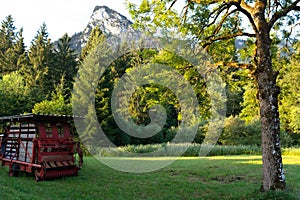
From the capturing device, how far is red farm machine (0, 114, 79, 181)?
9.27 meters

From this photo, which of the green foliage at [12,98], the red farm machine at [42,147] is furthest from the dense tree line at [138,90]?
the red farm machine at [42,147]

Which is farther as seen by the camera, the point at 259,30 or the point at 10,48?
A: the point at 10,48

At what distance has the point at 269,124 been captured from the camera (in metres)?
6.71

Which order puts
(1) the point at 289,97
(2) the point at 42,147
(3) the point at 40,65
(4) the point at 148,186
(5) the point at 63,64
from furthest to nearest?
1. (5) the point at 63,64
2. (3) the point at 40,65
3. (2) the point at 42,147
4. (1) the point at 289,97
5. (4) the point at 148,186

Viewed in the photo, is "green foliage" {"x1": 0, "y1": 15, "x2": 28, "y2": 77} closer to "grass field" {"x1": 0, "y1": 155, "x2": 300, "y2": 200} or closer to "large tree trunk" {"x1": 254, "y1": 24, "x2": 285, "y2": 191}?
"grass field" {"x1": 0, "y1": 155, "x2": 300, "y2": 200}

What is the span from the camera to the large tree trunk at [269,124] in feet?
21.7

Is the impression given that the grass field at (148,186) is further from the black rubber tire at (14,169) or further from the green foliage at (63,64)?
the green foliage at (63,64)

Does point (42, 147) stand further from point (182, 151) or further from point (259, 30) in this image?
point (182, 151)

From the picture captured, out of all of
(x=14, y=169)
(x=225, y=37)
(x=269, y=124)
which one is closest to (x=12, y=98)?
(x=14, y=169)

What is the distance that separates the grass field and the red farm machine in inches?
16.6

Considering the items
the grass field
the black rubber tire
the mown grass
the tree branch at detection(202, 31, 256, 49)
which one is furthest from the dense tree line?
the black rubber tire

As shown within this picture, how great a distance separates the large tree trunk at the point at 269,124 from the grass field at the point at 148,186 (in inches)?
15.9

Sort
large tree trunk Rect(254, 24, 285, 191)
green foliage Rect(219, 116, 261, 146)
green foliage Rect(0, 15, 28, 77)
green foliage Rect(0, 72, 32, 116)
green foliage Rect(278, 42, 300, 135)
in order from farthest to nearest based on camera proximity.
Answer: green foliage Rect(0, 15, 28, 77) < green foliage Rect(0, 72, 32, 116) < green foliage Rect(219, 116, 261, 146) < green foliage Rect(278, 42, 300, 135) < large tree trunk Rect(254, 24, 285, 191)

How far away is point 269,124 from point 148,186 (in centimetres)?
404
